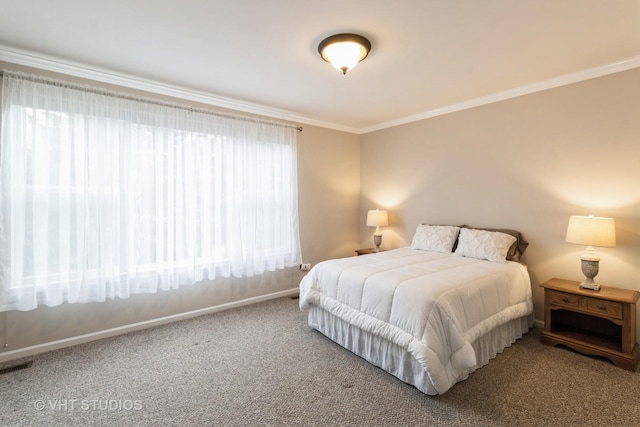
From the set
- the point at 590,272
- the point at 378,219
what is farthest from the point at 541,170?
the point at 378,219

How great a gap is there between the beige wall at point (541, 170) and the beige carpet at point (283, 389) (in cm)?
100

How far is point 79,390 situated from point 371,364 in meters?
2.16

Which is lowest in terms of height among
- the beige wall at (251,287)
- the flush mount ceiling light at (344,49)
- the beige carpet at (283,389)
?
the beige carpet at (283,389)

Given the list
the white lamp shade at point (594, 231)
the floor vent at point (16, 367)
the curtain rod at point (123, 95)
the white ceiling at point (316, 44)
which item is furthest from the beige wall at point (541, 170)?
the floor vent at point (16, 367)

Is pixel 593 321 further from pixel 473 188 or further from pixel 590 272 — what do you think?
pixel 473 188

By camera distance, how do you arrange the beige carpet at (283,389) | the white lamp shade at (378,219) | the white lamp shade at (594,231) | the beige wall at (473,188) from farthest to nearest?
the white lamp shade at (378,219) → the beige wall at (473,188) → the white lamp shade at (594,231) → the beige carpet at (283,389)

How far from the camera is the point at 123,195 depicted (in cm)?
288

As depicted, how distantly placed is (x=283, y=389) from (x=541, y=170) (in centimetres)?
330

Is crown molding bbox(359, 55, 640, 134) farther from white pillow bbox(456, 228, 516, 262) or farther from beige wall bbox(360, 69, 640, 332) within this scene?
white pillow bbox(456, 228, 516, 262)

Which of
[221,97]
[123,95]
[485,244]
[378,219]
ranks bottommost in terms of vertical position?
[485,244]

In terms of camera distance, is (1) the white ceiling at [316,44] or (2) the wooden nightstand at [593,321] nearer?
(1) the white ceiling at [316,44]

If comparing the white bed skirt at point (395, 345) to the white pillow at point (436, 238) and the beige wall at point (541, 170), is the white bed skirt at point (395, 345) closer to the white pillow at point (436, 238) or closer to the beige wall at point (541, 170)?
the beige wall at point (541, 170)

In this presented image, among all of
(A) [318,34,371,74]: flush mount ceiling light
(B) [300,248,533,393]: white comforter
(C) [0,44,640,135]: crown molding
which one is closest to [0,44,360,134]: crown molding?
(C) [0,44,640,135]: crown molding

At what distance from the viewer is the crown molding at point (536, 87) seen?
2.64 m
